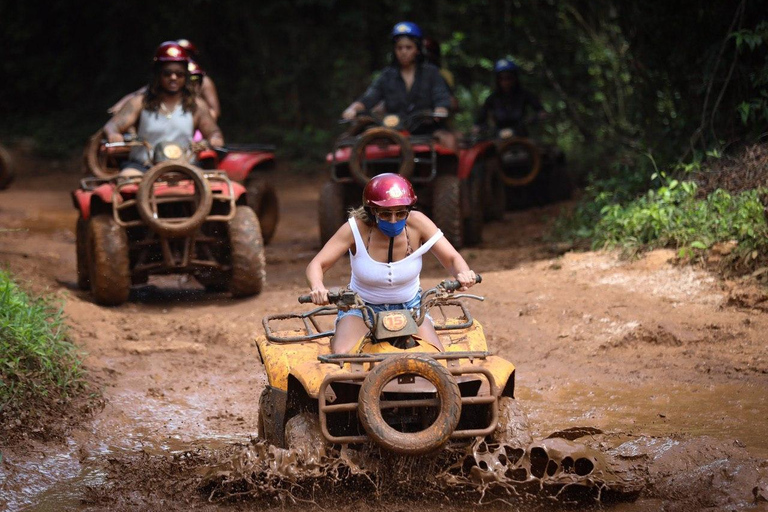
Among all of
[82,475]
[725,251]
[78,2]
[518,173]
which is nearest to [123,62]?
[78,2]

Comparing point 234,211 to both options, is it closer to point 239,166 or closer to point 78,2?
point 239,166

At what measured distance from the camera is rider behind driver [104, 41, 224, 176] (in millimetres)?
8656

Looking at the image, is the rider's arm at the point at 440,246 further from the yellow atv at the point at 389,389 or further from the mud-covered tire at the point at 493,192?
the mud-covered tire at the point at 493,192

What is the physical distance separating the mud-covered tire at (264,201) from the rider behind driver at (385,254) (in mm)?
5637

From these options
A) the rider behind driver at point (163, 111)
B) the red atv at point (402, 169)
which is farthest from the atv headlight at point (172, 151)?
the red atv at point (402, 169)

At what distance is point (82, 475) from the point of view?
507 cm

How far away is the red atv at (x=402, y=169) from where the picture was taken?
31.9 ft

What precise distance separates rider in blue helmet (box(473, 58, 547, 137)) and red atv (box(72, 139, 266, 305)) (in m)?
5.09

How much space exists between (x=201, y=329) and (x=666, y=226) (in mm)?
3621

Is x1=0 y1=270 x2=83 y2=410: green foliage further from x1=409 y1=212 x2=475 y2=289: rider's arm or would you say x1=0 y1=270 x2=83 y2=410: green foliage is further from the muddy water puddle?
the muddy water puddle

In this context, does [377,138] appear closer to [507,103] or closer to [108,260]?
[108,260]

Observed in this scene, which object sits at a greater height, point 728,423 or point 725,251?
point 725,251

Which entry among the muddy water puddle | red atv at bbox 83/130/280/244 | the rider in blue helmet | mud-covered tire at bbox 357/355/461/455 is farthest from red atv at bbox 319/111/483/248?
mud-covered tire at bbox 357/355/461/455

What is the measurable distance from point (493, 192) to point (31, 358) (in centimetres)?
721
